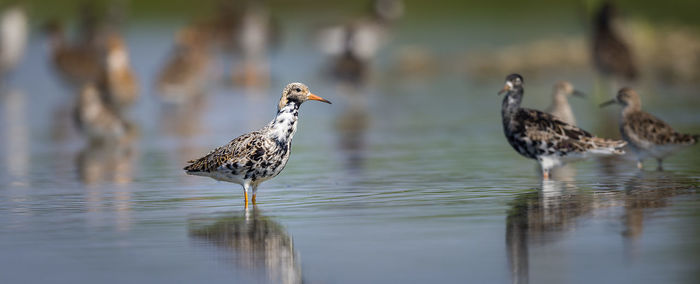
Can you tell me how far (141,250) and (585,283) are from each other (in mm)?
3602

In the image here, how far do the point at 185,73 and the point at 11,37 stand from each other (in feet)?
27.3

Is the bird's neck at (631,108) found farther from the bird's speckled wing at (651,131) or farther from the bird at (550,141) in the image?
the bird at (550,141)

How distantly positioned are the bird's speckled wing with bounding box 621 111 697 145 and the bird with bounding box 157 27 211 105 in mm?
15074

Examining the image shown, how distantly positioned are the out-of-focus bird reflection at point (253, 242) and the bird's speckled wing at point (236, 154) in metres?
0.56

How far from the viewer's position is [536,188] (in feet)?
37.0

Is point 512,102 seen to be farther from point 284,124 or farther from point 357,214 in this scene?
point 357,214

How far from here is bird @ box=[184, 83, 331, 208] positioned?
10.5 meters

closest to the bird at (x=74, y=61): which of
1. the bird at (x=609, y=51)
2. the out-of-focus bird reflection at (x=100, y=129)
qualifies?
the out-of-focus bird reflection at (x=100, y=129)

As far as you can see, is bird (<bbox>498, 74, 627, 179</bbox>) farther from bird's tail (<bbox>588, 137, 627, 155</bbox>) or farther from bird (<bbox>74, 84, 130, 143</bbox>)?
bird (<bbox>74, 84, 130, 143</bbox>)

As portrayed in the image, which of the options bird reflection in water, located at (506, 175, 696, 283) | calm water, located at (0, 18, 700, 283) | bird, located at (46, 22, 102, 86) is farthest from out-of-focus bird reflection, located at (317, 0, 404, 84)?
bird reflection in water, located at (506, 175, 696, 283)

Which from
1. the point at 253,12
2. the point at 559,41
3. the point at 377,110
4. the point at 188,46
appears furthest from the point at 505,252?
the point at 559,41

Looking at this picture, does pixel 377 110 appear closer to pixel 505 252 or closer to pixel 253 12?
pixel 253 12

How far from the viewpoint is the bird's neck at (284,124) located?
1070 cm

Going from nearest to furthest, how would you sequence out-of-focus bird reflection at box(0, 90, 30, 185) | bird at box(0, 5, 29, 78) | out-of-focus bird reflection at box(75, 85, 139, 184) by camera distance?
out-of-focus bird reflection at box(0, 90, 30, 185) → out-of-focus bird reflection at box(75, 85, 139, 184) → bird at box(0, 5, 29, 78)
